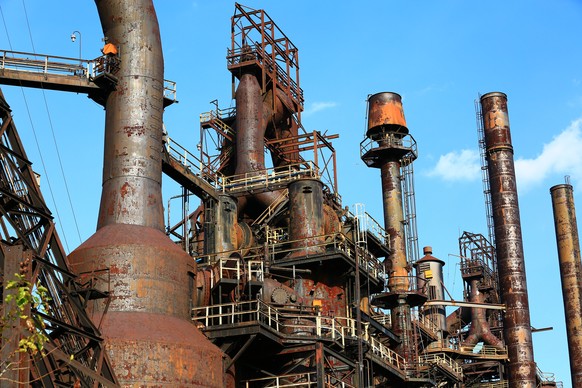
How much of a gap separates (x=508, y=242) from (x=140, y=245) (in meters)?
32.9

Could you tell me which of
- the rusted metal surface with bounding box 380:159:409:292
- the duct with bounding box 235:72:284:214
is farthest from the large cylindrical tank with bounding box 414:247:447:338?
the duct with bounding box 235:72:284:214

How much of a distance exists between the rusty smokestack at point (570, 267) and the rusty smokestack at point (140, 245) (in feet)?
118

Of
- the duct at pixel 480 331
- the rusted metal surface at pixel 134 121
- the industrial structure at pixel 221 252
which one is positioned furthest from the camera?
the duct at pixel 480 331

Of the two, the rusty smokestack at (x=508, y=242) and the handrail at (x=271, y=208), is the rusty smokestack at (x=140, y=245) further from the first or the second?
the rusty smokestack at (x=508, y=242)

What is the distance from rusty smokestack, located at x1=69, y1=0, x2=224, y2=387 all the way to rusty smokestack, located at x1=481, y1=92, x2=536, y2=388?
2991 centimetres

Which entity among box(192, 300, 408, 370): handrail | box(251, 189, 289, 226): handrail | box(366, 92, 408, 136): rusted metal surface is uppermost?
box(366, 92, 408, 136): rusted metal surface

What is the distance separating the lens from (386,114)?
54844 mm

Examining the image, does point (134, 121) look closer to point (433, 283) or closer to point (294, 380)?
point (294, 380)

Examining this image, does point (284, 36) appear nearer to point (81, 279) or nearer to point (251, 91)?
point (251, 91)

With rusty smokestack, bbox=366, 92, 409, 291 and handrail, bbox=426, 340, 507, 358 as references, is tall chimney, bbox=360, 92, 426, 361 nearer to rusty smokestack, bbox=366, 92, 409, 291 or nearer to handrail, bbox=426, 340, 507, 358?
rusty smokestack, bbox=366, 92, 409, 291

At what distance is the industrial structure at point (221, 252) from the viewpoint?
25.6 meters

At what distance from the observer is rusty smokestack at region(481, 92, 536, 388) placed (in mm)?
58750

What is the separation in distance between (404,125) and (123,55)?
23732 millimetres

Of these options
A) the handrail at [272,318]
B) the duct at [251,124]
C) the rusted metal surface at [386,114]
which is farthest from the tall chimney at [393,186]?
the handrail at [272,318]
